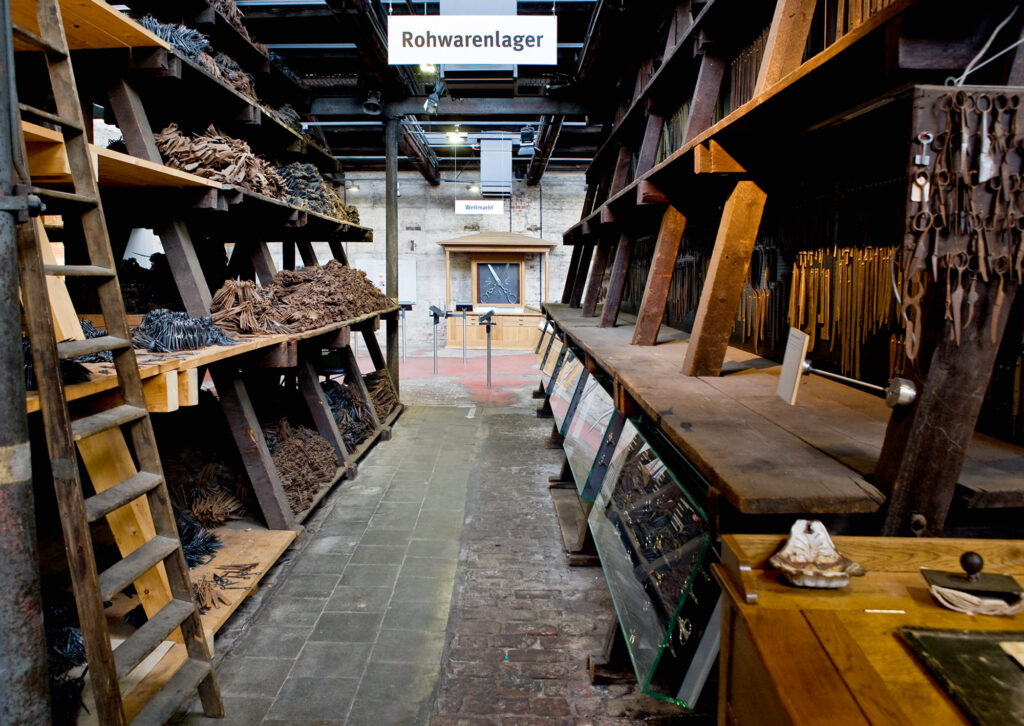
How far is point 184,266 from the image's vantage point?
4.00m

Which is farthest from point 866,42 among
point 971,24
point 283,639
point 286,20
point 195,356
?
point 286,20

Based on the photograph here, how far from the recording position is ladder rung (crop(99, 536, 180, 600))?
2098mm

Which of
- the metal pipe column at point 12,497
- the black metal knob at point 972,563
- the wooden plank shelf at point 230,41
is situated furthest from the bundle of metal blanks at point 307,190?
the black metal knob at point 972,563

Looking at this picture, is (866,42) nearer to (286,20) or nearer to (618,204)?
(618,204)

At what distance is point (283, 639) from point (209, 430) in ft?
8.28

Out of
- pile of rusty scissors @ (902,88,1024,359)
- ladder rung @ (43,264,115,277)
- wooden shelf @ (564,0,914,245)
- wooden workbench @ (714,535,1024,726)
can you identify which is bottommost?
wooden workbench @ (714,535,1024,726)

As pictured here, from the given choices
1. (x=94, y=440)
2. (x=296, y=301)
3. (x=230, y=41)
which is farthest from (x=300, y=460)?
(x=230, y=41)

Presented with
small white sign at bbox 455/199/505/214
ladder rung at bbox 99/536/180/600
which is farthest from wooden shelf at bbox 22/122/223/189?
small white sign at bbox 455/199/505/214

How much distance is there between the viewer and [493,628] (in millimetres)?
3320

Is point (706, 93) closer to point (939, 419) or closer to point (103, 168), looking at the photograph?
point (939, 419)

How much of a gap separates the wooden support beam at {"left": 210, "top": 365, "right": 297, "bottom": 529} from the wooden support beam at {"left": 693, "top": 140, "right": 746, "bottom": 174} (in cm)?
317

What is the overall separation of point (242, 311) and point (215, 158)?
1083 millimetres

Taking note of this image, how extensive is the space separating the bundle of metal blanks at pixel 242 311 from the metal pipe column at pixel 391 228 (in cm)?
395

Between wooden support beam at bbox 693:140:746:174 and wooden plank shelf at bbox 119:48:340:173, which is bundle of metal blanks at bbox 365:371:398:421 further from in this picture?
wooden support beam at bbox 693:140:746:174
